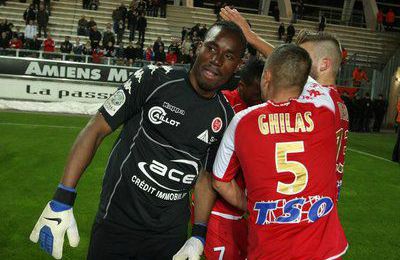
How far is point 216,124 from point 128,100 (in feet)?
1.91

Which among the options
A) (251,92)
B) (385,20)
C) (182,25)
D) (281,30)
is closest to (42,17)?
(182,25)

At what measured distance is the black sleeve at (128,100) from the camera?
2.85 metres

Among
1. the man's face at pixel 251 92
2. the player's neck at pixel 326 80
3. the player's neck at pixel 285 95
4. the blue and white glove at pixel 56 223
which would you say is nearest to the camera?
the blue and white glove at pixel 56 223

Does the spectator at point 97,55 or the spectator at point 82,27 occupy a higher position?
the spectator at point 82,27

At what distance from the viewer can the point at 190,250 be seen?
3.01 meters

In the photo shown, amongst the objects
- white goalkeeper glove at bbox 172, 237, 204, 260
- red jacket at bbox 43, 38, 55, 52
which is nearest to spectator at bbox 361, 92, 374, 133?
red jacket at bbox 43, 38, 55, 52

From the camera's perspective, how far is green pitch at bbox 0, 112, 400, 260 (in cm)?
616

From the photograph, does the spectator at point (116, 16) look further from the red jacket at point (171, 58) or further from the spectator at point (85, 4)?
the red jacket at point (171, 58)

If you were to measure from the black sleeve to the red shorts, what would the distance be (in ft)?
4.15

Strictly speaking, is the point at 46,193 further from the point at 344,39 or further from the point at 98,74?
the point at 344,39

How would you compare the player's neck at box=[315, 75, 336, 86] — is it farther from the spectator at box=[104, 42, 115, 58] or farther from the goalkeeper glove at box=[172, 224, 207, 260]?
the spectator at box=[104, 42, 115, 58]

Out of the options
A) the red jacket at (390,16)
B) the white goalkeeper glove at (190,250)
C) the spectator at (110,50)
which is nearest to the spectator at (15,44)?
the spectator at (110,50)

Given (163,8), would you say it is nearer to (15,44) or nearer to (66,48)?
(66,48)

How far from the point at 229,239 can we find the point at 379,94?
2446 cm
